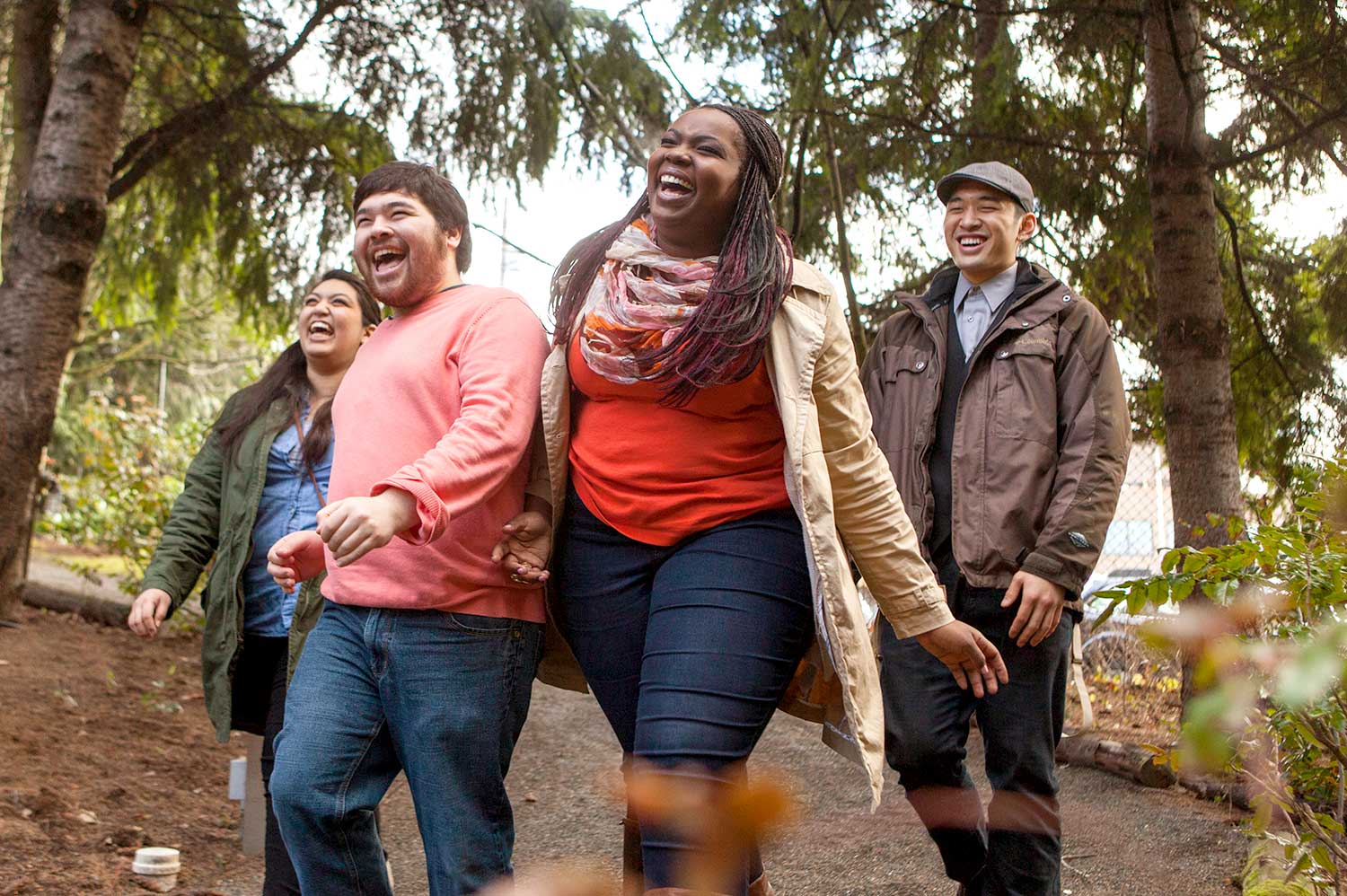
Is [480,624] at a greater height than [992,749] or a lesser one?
greater

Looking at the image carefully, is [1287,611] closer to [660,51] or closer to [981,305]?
[981,305]

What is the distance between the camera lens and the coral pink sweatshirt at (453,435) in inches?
97.0

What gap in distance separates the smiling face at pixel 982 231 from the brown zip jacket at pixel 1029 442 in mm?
98

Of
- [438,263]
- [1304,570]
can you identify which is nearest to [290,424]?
[438,263]

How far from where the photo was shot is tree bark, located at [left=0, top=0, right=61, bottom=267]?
812 cm

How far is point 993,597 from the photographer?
3.22 meters

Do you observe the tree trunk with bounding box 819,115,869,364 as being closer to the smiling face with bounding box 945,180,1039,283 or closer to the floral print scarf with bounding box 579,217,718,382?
the smiling face with bounding box 945,180,1039,283

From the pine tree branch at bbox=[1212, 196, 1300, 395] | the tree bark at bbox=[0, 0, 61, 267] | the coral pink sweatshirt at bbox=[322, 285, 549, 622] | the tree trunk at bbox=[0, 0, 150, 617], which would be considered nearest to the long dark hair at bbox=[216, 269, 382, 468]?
the coral pink sweatshirt at bbox=[322, 285, 549, 622]

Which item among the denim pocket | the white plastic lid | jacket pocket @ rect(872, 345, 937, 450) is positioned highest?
jacket pocket @ rect(872, 345, 937, 450)

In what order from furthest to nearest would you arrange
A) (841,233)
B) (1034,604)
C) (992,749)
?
(841,233) → (992,749) → (1034,604)

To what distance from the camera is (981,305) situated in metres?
3.52

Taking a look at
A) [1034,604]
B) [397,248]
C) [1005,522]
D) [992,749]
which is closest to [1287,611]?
[1034,604]

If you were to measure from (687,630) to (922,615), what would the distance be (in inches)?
21.4

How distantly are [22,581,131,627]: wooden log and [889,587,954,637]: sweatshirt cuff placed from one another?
7.80 meters
